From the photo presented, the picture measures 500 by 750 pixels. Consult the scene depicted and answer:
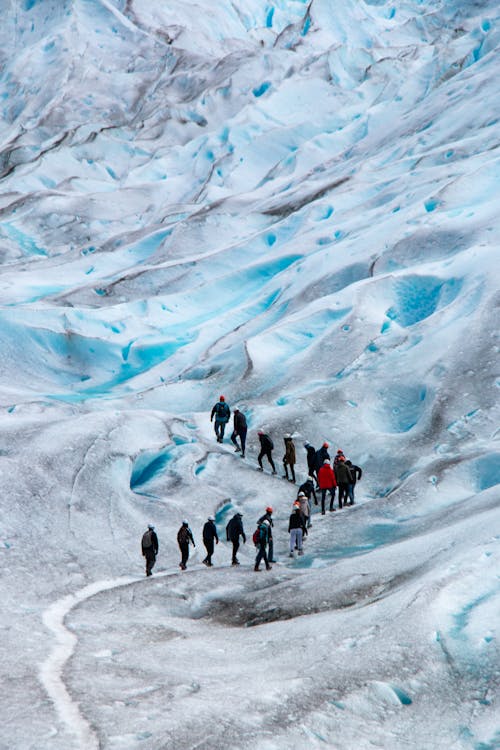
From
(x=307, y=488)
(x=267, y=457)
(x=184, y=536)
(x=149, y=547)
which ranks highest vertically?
(x=149, y=547)

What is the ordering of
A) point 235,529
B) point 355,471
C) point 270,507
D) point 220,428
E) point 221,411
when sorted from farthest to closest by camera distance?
point 220,428
point 221,411
point 355,471
point 270,507
point 235,529

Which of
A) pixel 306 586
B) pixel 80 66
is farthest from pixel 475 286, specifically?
pixel 80 66

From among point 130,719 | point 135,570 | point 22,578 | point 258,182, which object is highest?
point 130,719

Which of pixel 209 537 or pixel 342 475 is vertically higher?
pixel 209 537

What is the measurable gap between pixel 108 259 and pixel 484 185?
17824mm

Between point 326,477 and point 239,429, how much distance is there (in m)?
2.93

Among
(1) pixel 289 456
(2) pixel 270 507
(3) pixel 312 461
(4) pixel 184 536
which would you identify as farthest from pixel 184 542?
(3) pixel 312 461

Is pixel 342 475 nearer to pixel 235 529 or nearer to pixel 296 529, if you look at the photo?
pixel 296 529

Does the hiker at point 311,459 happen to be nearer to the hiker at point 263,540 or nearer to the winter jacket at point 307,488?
the winter jacket at point 307,488

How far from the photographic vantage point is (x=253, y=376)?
23.2 metres

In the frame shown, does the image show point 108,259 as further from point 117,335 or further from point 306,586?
point 306,586

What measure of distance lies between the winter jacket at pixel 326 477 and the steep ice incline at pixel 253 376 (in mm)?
756

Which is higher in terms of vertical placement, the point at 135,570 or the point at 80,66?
the point at 80,66

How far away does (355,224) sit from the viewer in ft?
104
